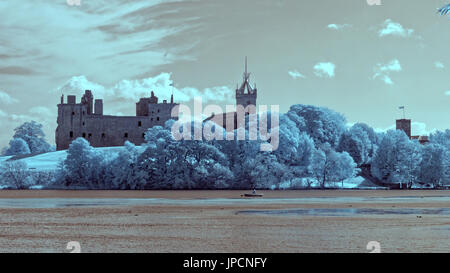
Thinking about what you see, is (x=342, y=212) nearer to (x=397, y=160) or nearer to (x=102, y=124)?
(x=397, y=160)

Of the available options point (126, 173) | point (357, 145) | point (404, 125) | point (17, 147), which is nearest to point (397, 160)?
point (357, 145)

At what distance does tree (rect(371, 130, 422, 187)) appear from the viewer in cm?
8644

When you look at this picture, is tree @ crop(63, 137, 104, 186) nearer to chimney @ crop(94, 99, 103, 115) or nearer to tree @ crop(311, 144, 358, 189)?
tree @ crop(311, 144, 358, 189)

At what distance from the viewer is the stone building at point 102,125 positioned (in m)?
120

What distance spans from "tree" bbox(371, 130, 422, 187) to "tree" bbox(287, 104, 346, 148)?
Answer: 6.96m

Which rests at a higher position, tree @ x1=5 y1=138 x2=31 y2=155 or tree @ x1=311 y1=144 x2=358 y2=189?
tree @ x1=5 y1=138 x2=31 y2=155

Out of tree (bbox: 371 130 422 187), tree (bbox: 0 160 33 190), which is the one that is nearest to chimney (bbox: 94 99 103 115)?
tree (bbox: 0 160 33 190)

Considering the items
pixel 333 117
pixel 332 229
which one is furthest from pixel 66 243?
pixel 333 117

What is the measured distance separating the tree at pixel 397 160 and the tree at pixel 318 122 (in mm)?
6962

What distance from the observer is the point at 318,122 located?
93.4 metres
